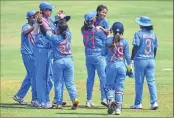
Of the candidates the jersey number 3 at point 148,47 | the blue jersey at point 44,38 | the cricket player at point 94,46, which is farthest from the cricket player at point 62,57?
the jersey number 3 at point 148,47

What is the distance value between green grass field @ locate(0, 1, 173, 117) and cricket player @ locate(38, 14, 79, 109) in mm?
562

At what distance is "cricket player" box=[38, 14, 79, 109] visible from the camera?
52.3 feet

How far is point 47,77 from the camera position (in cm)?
1684

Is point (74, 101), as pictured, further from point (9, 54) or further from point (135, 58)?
point (9, 54)

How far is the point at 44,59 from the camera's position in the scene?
16594 mm

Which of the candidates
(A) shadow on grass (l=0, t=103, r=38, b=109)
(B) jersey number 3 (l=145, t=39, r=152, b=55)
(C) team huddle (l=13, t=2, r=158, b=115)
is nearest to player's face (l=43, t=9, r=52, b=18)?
(C) team huddle (l=13, t=2, r=158, b=115)

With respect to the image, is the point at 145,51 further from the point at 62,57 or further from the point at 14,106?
the point at 14,106

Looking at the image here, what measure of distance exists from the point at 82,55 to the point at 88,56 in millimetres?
10033

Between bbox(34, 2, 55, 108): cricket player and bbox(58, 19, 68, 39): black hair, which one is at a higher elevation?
bbox(58, 19, 68, 39): black hair

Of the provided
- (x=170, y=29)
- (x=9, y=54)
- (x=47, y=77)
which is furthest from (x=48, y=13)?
(x=170, y=29)

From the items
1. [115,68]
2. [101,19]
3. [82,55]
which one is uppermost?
[101,19]

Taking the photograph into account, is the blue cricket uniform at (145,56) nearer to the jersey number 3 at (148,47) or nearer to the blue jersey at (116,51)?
the jersey number 3 at (148,47)

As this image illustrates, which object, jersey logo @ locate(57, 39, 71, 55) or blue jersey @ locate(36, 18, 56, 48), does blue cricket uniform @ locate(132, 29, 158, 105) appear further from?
blue jersey @ locate(36, 18, 56, 48)

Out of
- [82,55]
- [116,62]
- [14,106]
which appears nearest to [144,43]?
[116,62]
